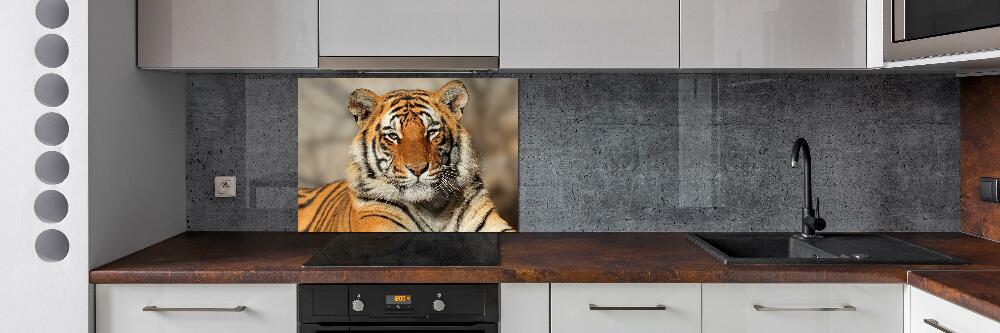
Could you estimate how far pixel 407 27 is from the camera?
218cm

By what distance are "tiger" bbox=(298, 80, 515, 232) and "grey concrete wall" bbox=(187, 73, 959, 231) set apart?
0.56 ft

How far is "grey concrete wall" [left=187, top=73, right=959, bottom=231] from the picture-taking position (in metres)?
2.54

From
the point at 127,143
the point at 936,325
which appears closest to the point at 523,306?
the point at 936,325

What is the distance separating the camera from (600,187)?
2.57 metres

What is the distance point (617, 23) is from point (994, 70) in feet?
3.98

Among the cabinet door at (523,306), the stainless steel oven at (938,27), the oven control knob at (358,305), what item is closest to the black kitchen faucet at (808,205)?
the stainless steel oven at (938,27)

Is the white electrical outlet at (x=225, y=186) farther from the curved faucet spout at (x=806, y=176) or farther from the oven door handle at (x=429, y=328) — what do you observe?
the curved faucet spout at (x=806, y=176)

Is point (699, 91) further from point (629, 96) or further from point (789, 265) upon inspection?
point (789, 265)

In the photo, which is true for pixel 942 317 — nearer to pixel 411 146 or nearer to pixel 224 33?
pixel 411 146

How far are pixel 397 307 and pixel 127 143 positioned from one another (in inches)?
37.5

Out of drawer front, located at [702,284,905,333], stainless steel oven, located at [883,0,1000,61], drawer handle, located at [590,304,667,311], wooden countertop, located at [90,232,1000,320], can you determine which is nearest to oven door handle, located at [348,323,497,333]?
wooden countertop, located at [90,232,1000,320]

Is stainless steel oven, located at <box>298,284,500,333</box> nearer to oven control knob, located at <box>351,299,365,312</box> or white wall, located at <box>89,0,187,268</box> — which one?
oven control knob, located at <box>351,299,365,312</box>

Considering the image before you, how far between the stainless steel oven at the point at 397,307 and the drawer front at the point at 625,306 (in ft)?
0.60

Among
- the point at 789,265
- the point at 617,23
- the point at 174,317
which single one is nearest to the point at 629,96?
the point at 617,23
